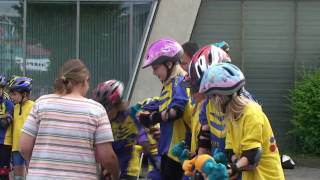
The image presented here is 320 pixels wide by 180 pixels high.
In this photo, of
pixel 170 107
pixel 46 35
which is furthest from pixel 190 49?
pixel 46 35

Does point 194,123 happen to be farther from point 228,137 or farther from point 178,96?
point 228,137

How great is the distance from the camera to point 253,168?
13.0ft

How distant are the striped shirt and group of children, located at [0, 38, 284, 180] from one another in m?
0.65

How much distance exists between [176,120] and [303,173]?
7.76 meters

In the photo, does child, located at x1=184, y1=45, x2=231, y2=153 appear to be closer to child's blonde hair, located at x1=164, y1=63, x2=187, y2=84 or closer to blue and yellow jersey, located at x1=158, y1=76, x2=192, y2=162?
blue and yellow jersey, located at x1=158, y1=76, x2=192, y2=162

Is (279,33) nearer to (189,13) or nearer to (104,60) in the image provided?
(189,13)

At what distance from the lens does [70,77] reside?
14.3ft

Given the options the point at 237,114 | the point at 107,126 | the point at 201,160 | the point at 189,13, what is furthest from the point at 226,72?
the point at 189,13

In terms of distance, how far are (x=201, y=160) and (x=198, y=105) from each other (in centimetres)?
110

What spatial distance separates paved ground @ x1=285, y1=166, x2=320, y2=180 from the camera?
475 inches

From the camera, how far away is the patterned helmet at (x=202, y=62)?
4678mm

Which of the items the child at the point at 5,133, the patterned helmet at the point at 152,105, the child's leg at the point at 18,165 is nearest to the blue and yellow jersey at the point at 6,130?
the child at the point at 5,133

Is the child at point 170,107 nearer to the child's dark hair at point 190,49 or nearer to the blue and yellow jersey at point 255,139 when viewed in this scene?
the child's dark hair at point 190,49

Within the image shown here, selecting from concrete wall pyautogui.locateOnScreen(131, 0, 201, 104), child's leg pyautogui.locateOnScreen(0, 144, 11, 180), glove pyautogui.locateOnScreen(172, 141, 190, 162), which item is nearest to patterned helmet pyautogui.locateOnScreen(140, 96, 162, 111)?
glove pyautogui.locateOnScreen(172, 141, 190, 162)
